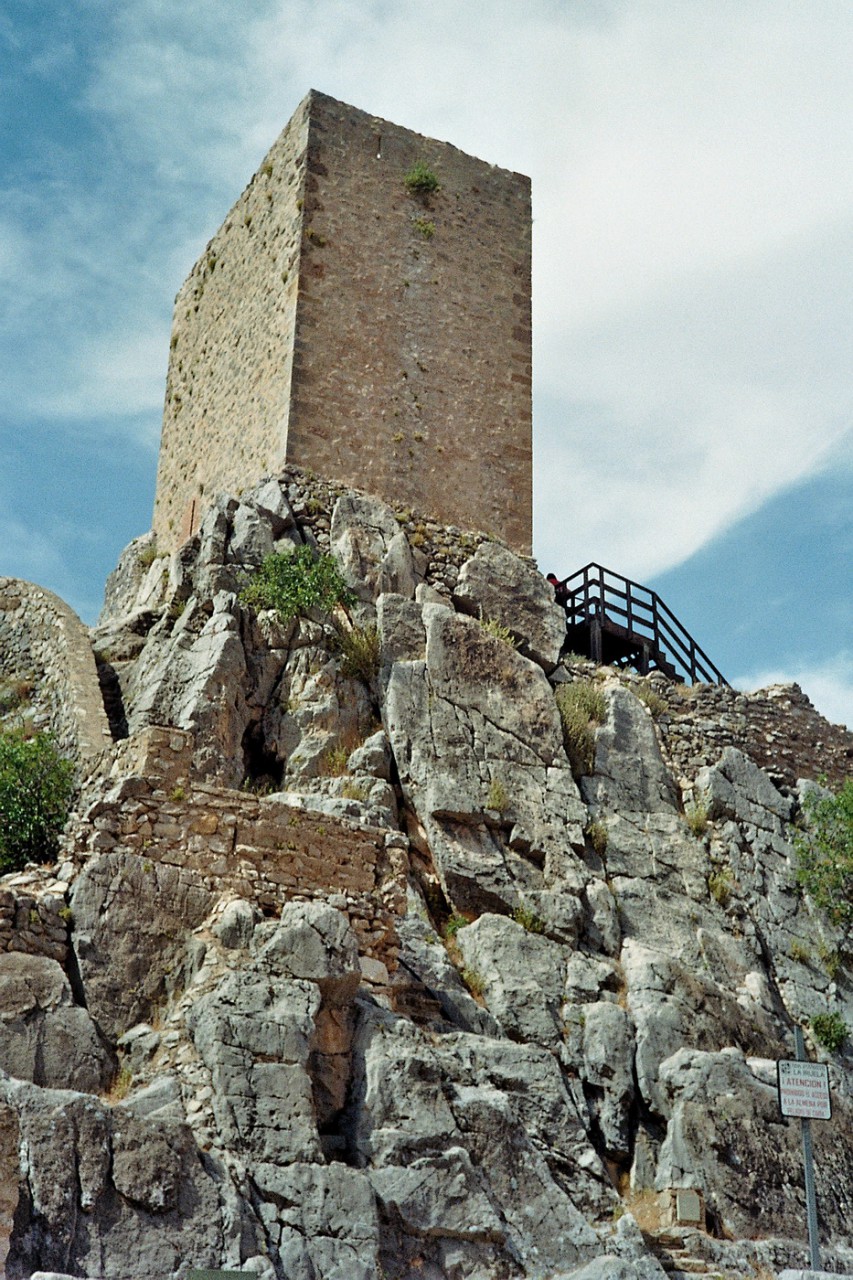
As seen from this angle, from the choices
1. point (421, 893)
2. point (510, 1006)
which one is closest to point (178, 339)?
point (421, 893)

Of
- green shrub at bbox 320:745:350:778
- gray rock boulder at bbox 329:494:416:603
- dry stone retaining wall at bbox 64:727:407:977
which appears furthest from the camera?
gray rock boulder at bbox 329:494:416:603

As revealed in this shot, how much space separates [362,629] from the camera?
56.3 ft

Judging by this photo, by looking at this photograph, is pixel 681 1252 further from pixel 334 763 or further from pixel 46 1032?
pixel 334 763

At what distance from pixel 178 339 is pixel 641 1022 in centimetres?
1396

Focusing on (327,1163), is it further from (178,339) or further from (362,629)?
(178,339)

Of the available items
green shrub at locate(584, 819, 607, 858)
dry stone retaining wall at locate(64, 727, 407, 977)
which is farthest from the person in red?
dry stone retaining wall at locate(64, 727, 407, 977)

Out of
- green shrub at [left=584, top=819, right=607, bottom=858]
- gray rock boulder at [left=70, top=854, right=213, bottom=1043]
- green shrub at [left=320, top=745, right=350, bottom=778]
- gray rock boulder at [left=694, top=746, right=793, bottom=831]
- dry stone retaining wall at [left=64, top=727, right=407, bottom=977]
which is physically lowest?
gray rock boulder at [left=70, top=854, right=213, bottom=1043]

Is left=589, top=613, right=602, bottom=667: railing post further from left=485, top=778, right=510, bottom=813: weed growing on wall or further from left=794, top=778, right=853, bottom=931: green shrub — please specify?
left=485, top=778, right=510, bottom=813: weed growing on wall

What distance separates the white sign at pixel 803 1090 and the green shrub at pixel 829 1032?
6319 millimetres

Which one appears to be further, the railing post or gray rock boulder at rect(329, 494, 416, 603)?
the railing post

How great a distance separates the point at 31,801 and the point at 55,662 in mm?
Answer: 4064

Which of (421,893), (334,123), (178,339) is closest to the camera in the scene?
(421,893)

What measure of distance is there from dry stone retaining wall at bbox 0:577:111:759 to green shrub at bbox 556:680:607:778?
17.3 ft

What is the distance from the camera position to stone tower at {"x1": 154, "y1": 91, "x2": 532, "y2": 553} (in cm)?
1967
